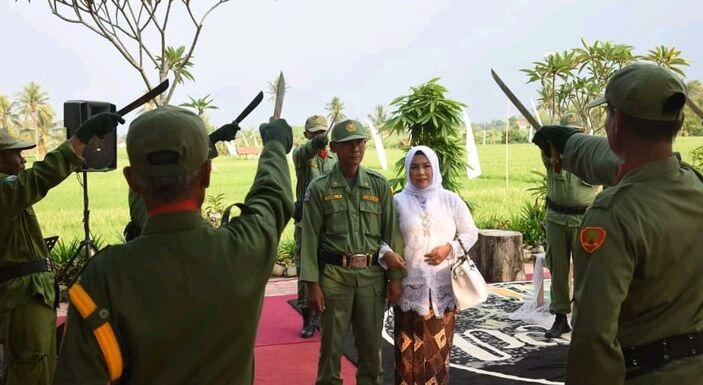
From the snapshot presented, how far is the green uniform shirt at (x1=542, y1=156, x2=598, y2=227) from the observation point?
16.3 ft

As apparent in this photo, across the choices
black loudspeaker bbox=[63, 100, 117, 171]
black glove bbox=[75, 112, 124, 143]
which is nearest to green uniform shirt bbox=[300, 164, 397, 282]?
black glove bbox=[75, 112, 124, 143]

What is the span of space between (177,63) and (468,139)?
4.68 m

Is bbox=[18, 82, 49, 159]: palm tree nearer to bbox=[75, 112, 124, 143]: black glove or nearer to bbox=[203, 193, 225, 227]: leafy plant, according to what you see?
bbox=[203, 193, 225, 227]: leafy plant

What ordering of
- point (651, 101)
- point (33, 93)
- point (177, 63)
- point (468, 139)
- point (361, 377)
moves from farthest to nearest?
point (33, 93), point (468, 139), point (177, 63), point (361, 377), point (651, 101)

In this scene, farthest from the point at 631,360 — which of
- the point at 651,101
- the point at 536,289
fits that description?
the point at 536,289

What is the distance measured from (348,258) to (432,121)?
14.7ft

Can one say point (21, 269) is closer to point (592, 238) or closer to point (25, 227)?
point (25, 227)

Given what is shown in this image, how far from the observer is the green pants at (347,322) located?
137 inches

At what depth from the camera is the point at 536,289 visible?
5535 millimetres

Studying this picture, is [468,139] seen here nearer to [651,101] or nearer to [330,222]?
[330,222]

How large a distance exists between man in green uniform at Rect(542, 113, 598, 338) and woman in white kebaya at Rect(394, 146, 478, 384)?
1659 millimetres

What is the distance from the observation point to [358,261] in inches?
139

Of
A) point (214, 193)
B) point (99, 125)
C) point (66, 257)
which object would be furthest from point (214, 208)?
point (99, 125)

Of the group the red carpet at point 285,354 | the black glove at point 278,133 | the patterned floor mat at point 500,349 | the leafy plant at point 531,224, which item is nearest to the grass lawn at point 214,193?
the leafy plant at point 531,224
